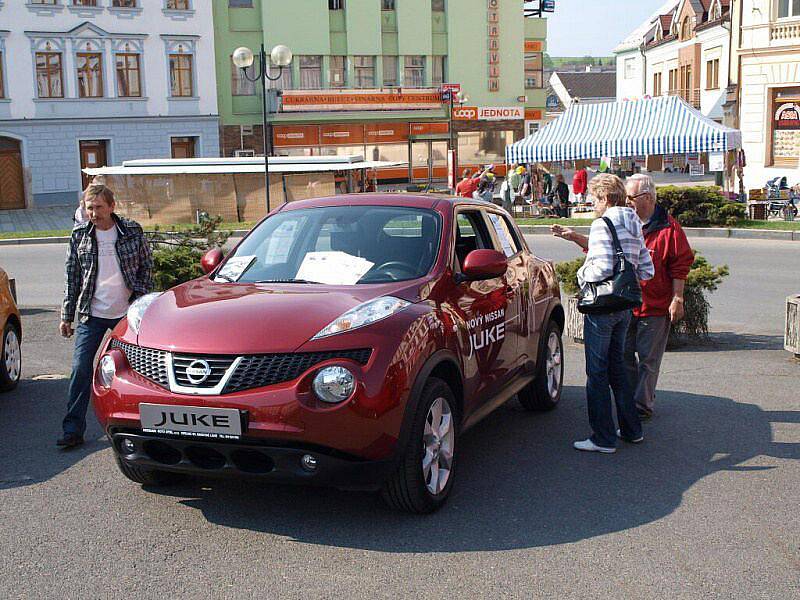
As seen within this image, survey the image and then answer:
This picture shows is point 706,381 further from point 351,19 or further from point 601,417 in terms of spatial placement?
point 351,19

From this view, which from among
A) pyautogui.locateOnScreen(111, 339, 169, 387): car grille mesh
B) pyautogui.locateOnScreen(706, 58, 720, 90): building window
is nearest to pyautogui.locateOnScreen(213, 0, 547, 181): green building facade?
pyautogui.locateOnScreen(706, 58, 720, 90): building window

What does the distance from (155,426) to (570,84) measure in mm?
111658

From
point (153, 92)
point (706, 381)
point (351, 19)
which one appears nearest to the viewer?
point (706, 381)

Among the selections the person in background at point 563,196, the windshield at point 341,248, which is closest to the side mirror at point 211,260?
the windshield at point 341,248

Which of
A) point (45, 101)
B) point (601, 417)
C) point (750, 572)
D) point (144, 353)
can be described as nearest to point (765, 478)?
point (601, 417)

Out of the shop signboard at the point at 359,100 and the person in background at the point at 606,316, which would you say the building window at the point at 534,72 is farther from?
the person in background at the point at 606,316

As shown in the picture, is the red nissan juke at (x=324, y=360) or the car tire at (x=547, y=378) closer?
the red nissan juke at (x=324, y=360)

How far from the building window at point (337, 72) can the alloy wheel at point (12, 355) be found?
146ft

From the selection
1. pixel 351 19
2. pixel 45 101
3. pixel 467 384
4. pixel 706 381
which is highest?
pixel 351 19

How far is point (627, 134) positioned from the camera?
27922 millimetres

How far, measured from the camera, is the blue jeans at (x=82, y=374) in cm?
647

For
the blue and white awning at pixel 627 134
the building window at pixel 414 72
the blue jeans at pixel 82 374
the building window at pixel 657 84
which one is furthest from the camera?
the building window at pixel 657 84

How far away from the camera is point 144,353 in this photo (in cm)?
500

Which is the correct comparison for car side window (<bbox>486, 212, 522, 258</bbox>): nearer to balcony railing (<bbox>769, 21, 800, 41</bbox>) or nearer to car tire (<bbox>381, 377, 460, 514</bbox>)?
car tire (<bbox>381, 377, 460, 514</bbox>)
